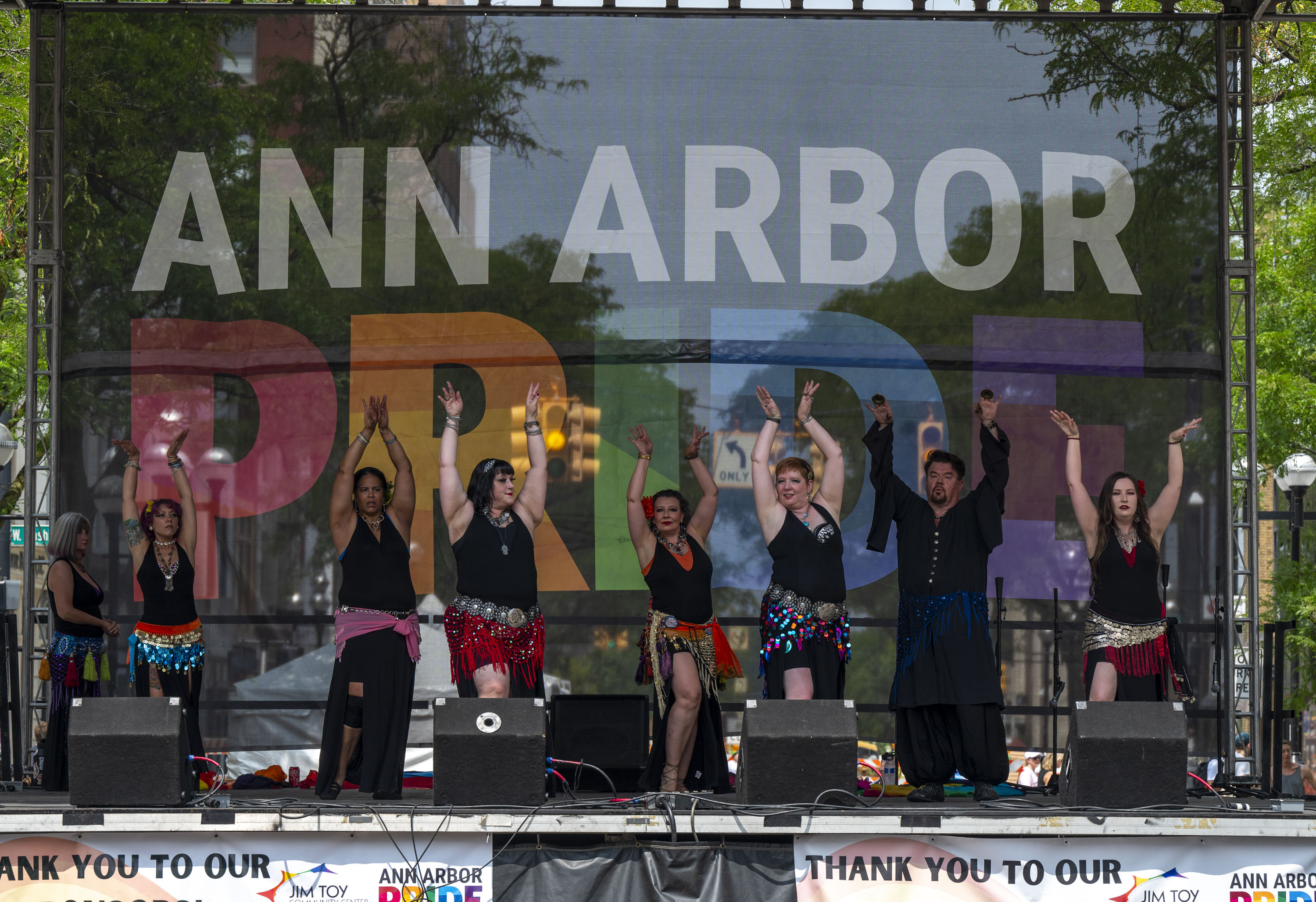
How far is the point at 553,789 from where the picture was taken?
5379mm

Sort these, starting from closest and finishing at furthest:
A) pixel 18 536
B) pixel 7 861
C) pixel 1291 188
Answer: pixel 7 861, pixel 1291 188, pixel 18 536

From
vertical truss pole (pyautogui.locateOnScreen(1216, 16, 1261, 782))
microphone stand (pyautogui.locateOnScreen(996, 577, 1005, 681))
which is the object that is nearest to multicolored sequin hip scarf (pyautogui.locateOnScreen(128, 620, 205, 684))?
microphone stand (pyautogui.locateOnScreen(996, 577, 1005, 681))

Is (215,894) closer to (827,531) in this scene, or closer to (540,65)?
(827,531)

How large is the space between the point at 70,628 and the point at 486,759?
2616 mm

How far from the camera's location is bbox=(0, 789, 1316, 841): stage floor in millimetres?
4367

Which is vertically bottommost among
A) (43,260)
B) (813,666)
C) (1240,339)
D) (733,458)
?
(813,666)

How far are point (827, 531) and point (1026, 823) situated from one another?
1517 millimetres

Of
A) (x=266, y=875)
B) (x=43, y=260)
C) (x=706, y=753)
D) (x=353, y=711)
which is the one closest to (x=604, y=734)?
(x=706, y=753)

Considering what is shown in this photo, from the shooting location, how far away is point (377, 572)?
5469mm

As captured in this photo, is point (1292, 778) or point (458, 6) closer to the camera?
point (458, 6)

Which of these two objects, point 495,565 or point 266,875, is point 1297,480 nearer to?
point 495,565

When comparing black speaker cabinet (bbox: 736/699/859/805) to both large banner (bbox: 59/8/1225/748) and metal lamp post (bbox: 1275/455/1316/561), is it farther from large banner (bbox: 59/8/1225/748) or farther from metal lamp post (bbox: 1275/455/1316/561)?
metal lamp post (bbox: 1275/455/1316/561)

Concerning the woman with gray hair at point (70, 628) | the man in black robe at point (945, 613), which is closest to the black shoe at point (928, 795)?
the man in black robe at point (945, 613)

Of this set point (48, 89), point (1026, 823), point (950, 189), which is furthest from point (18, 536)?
point (1026, 823)
